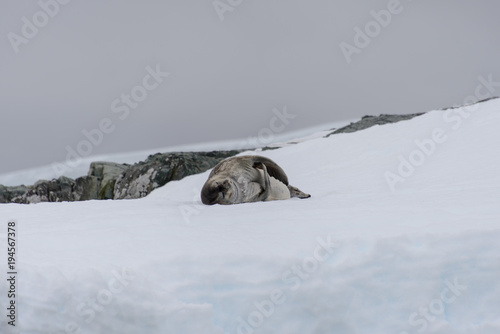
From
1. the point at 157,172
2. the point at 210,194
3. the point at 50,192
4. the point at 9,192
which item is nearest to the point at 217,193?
the point at 210,194

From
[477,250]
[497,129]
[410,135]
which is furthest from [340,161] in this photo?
[477,250]

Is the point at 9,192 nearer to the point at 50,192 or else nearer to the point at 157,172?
the point at 50,192

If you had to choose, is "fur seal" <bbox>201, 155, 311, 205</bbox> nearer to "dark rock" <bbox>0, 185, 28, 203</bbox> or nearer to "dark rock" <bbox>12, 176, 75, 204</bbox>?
"dark rock" <bbox>12, 176, 75, 204</bbox>

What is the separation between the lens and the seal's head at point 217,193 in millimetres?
5402

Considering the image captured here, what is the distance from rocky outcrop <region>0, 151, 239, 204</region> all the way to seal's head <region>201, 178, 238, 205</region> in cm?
686

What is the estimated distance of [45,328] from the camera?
2.47 meters

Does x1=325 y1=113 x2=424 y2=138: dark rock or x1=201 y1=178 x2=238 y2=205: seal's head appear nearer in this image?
x1=201 y1=178 x2=238 y2=205: seal's head

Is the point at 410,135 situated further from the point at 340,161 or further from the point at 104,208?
the point at 104,208

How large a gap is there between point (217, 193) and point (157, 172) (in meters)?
7.27

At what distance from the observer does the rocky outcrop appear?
12359mm

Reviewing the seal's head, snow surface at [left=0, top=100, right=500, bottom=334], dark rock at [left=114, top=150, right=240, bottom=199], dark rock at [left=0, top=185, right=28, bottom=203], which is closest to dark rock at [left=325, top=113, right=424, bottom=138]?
dark rock at [left=114, top=150, right=240, bottom=199]

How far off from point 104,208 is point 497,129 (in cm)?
630

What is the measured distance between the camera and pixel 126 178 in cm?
1307

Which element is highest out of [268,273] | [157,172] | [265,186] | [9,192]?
[9,192]
